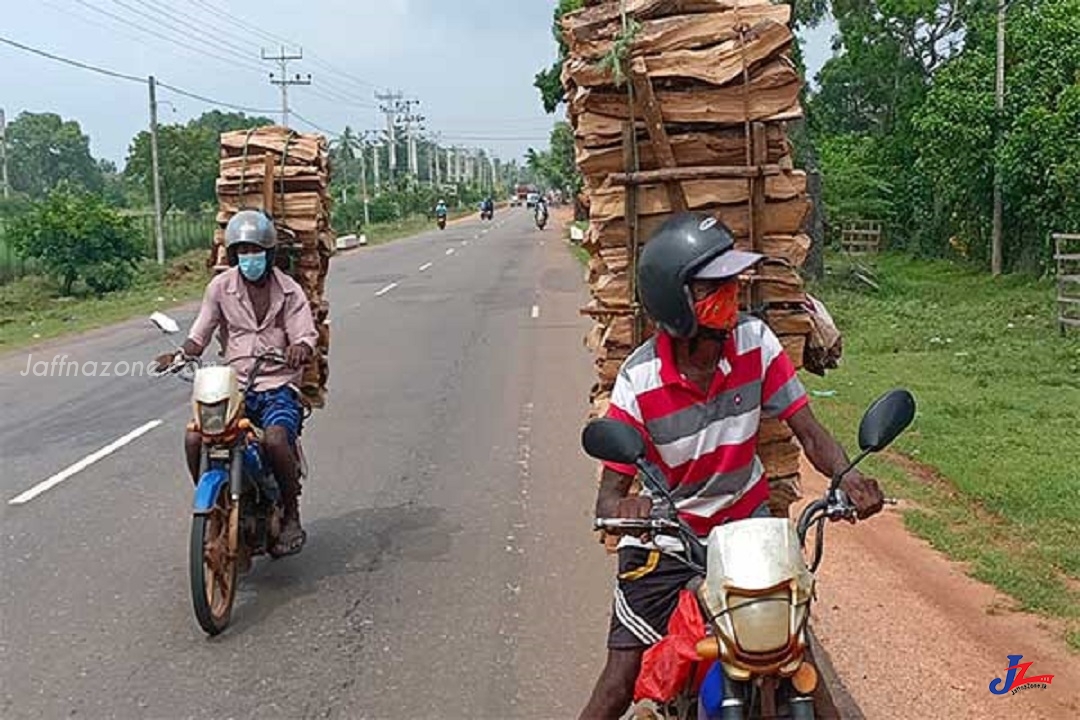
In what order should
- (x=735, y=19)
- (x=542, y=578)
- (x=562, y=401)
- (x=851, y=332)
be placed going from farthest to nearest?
(x=851, y=332) → (x=562, y=401) → (x=542, y=578) → (x=735, y=19)

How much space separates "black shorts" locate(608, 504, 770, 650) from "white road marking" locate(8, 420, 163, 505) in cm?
542

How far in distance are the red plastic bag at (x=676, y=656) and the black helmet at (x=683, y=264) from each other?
28.1 inches

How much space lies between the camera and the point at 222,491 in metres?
5.11

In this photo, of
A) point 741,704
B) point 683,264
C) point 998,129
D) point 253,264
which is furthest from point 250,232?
point 998,129

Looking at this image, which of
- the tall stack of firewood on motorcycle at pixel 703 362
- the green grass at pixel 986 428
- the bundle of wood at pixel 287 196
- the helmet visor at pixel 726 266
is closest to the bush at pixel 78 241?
the green grass at pixel 986 428

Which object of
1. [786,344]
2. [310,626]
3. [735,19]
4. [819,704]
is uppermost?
[735,19]

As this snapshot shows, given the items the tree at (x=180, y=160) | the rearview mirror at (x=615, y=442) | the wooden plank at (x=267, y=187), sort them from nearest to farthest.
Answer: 1. the rearview mirror at (x=615, y=442)
2. the wooden plank at (x=267, y=187)
3. the tree at (x=180, y=160)

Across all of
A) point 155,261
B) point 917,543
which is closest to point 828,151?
point 155,261

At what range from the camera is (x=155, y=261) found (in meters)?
33.8

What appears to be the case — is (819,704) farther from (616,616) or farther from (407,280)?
(407,280)

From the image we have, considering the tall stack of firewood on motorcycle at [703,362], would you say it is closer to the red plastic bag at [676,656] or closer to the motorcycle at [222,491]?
the red plastic bag at [676,656]

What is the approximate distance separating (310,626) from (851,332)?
11140mm

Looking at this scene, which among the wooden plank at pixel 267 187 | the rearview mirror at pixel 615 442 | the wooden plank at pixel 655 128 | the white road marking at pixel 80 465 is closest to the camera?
the rearview mirror at pixel 615 442

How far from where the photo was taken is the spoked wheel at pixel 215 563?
4824 millimetres
